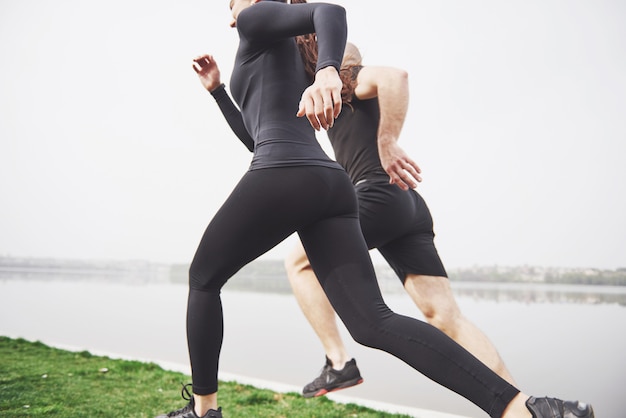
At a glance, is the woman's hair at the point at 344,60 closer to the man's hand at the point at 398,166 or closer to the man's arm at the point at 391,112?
the man's arm at the point at 391,112

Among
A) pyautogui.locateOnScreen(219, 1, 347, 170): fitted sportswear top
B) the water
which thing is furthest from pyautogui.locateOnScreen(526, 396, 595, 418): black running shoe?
the water

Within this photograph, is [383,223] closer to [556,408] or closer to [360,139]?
[360,139]

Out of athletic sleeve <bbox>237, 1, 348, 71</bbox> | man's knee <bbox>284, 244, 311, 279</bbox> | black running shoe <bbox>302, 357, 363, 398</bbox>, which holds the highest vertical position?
athletic sleeve <bbox>237, 1, 348, 71</bbox>

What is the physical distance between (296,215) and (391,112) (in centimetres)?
84

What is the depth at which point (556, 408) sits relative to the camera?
1.01 m

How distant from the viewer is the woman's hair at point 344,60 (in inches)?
57.6

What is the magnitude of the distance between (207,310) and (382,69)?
1230 millimetres

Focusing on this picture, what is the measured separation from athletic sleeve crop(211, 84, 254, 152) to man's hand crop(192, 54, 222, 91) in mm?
31

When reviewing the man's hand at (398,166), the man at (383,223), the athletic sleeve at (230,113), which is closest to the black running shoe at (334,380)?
the man at (383,223)

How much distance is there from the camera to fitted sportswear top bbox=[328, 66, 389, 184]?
203 cm

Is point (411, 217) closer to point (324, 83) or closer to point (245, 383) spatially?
point (324, 83)

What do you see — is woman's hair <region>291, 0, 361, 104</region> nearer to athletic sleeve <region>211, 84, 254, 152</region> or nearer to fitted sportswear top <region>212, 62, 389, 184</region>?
fitted sportswear top <region>212, 62, 389, 184</region>

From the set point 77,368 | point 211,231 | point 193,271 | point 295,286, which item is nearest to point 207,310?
point 193,271

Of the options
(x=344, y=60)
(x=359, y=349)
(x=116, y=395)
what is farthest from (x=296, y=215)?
(x=359, y=349)
